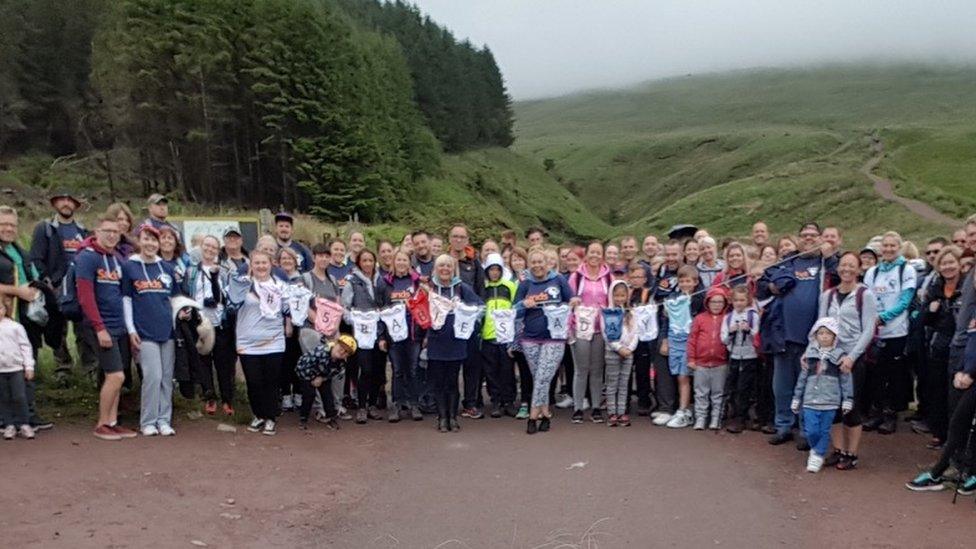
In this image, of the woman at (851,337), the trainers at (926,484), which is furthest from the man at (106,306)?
the trainers at (926,484)

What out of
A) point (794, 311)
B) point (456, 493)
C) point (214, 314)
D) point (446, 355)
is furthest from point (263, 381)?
point (794, 311)

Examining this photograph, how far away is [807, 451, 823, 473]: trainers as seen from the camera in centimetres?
761

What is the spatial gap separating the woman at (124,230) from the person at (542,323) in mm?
4730

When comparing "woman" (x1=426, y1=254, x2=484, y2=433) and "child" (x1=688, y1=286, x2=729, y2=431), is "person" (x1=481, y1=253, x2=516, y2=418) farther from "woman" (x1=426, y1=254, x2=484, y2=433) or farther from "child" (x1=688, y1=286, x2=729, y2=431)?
"child" (x1=688, y1=286, x2=729, y2=431)

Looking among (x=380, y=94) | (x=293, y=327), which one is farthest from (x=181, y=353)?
(x=380, y=94)

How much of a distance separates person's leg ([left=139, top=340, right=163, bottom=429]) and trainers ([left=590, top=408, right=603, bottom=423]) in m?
5.36

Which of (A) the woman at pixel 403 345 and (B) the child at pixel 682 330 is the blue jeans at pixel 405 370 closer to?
(A) the woman at pixel 403 345

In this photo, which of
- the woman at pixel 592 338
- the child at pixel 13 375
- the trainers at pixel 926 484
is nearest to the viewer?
the trainers at pixel 926 484

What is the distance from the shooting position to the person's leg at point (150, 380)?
26.2 ft

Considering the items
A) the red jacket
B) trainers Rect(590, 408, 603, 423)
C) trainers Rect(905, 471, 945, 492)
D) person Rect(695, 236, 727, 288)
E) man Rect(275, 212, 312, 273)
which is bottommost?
trainers Rect(590, 408, 603, 423)

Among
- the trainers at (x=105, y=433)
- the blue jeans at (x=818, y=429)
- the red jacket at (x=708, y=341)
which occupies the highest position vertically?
the red jacket at (x=708, y=341)

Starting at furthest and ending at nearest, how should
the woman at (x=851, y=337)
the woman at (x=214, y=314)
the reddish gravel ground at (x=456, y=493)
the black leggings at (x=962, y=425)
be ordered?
the woman at (x=214, y=314) → the woman at (x=851, y=337) → the black leggings at (x=962, y=425) → the reddish gravel ground at (x=456, y=493)

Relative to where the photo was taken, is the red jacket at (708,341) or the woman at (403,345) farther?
the woman at (403,345)

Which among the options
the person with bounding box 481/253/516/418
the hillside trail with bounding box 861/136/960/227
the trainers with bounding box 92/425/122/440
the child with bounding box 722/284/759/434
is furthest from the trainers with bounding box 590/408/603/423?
the hillside trail with bounding box 861/136/960/227
